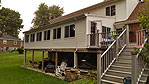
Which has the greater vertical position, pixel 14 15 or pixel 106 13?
pixel 14 15

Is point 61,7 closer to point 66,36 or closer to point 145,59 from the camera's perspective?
→ point 66,36

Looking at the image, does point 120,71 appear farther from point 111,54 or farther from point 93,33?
point 93,33

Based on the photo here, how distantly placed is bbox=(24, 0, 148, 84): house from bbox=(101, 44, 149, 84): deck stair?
15cm

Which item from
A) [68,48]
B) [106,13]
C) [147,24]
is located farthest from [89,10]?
[147,24]

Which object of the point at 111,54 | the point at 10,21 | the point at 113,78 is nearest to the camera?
the point at 113,78

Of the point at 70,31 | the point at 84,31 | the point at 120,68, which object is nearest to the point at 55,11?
the point at 70,31

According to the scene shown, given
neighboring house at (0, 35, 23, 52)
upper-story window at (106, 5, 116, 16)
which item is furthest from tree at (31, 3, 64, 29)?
upper-story window at (106, 5, 116, 16)

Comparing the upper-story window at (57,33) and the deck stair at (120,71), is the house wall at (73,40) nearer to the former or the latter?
the upper-story window at (57,33)

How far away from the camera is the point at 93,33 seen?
9.18 m

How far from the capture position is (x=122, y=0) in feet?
38.3

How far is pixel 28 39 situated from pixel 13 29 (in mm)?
34260

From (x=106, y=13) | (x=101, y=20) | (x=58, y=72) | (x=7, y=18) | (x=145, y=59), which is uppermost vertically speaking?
(x=7, y=18)

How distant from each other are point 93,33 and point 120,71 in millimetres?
3922

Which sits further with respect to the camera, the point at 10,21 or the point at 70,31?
the point at 10,21
